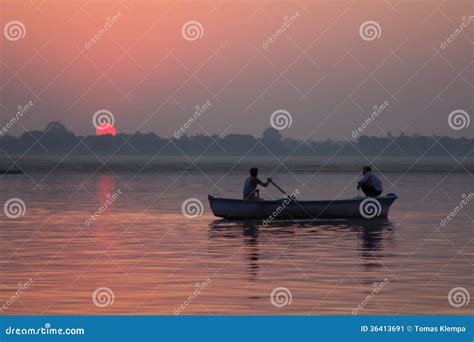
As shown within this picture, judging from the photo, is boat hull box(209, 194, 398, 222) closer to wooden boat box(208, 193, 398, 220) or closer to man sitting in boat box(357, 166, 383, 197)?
wooden boat box(208, 193, 398, 220)

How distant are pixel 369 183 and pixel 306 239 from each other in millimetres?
5299

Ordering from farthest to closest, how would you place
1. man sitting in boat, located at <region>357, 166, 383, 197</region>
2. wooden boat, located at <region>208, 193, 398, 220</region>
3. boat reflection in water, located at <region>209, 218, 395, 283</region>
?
wooden boat, located at <region>208, 193, 398, 220</region> < man sitting in boat, located at <region>357, 166, 383, 197</region> < boat reflection in water, located at <region>209, 218, 395, 283</region>

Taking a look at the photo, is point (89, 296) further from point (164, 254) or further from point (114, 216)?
point (114, 216)

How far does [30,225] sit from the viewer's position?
116 ft

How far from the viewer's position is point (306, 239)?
3011cm

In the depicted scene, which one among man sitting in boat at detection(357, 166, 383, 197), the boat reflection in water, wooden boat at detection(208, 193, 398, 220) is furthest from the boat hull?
man sitting in boat at detection(357, 166, 383, 197)

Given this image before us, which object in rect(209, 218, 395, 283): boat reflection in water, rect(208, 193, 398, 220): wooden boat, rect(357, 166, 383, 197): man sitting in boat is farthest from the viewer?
rect(208, 193, 398, 220): wooden boat

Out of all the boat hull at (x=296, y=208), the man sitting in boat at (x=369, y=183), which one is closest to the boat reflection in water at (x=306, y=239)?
the boat hull at (x=296, y=208)

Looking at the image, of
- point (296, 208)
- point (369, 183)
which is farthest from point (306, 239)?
point (369, 183)

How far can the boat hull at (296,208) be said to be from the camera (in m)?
35.0

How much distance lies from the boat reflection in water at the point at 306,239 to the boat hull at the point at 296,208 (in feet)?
0.78

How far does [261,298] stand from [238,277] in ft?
9.48

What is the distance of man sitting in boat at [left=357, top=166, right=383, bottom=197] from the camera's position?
3434 cm

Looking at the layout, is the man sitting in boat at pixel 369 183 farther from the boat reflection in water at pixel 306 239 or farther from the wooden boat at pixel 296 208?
the boat reflection in water at pixel 306 239
